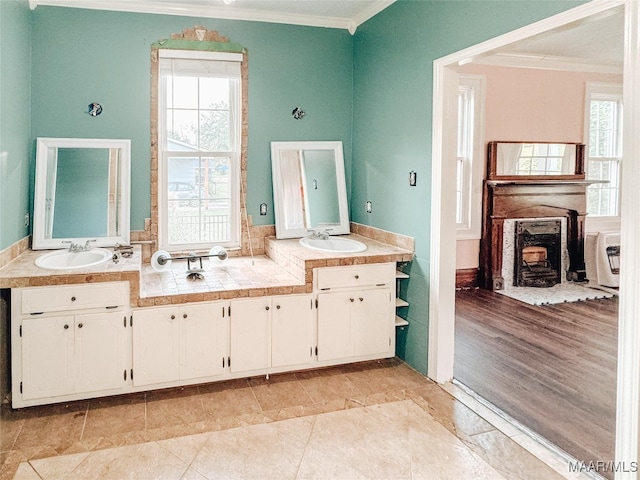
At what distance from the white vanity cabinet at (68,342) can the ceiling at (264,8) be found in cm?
221

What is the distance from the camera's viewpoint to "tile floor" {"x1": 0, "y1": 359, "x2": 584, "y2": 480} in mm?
2592

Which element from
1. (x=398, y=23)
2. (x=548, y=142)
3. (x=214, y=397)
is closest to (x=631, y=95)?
(x=398, y=23)

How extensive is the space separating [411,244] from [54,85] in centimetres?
291

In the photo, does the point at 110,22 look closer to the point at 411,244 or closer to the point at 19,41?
the point at 19,41

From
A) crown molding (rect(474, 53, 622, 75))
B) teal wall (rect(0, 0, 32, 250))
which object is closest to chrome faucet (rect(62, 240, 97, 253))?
teal wall (rect(0, 0, 32, 250))

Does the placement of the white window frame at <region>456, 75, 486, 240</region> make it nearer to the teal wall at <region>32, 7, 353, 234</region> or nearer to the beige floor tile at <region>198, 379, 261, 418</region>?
the teal wall at <region>32, 7, 353, 234</region>

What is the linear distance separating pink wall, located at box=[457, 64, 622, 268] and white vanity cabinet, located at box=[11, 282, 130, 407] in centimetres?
424

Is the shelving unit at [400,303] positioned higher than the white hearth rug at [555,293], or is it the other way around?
the shelving unit at [400,303]

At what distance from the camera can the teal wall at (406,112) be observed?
10.9 ft

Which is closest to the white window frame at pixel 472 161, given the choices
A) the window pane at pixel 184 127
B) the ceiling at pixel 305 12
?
the ceiling at pixel 305 12

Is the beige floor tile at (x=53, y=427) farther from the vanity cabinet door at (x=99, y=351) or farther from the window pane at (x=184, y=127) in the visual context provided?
the window pane at (x=184, y=127)

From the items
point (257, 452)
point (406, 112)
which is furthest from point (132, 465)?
point (406, 112)

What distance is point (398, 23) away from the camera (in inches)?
155

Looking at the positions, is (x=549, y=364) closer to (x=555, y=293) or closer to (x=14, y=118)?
(x=555, y=293)
